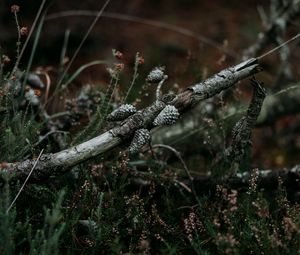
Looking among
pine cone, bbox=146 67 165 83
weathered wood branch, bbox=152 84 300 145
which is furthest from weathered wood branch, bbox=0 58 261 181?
weathered wood branch, bbox=152 84 300 145

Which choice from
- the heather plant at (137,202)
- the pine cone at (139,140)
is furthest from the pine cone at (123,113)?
the pine cone at (139,140)

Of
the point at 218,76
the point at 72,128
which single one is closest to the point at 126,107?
the point at 218,76

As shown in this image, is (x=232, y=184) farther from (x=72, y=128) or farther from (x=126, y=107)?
(x=72, y=128)

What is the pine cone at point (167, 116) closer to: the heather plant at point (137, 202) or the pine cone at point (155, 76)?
the heather plant at point (137, 202)

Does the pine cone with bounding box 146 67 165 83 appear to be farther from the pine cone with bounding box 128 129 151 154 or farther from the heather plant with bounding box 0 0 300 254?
the pine cone with bounding box 128 129 151 154

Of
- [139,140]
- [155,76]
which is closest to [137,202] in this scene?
[139,140]
